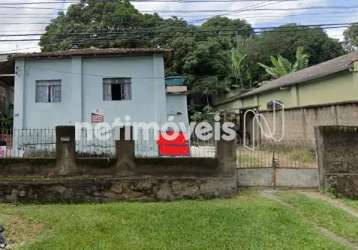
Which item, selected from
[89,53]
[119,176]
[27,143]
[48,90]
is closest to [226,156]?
[119,176]

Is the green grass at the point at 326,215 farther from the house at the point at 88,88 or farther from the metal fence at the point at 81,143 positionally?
the house at the point at 88,88

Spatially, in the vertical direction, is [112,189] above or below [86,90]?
below

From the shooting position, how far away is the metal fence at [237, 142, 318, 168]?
1174 centimetres

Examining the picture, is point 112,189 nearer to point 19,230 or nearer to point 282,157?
point 19,230

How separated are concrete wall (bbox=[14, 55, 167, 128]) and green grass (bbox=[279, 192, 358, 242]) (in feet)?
30.2

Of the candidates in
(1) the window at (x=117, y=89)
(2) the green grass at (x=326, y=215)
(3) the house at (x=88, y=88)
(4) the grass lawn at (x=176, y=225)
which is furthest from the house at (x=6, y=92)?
(2) the green grass at (x=326, y=215)

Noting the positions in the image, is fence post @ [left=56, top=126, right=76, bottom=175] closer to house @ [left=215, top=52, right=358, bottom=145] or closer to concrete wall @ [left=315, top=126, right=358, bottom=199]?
concrete wall @ [left=315, top=126, right=358, bottom=199]

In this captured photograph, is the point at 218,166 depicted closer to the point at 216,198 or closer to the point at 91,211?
the point at 216,198

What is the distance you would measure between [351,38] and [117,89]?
35904 millimetres

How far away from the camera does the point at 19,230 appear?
6.95 metres

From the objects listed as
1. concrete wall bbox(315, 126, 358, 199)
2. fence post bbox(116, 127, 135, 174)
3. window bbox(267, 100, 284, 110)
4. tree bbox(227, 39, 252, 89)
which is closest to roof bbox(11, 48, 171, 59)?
fence post bbox(116, 127, 135, 174)

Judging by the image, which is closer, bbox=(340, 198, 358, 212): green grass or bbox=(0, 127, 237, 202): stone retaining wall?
bbox=(340, 198, 358, 212): green grass

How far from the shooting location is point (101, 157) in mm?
9641

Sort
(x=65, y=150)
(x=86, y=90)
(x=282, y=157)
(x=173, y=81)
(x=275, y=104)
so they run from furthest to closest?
(x=275, y=104)
(x=173, y=81)
(x=86, y=90)
(x=282, y=157)
(x=65, y=150)
